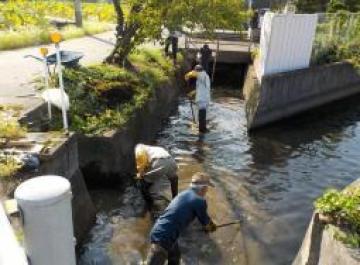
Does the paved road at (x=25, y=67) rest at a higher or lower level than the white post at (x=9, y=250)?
lower

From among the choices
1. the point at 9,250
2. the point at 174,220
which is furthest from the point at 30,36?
the point at 9,250

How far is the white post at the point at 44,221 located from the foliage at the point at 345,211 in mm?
3153

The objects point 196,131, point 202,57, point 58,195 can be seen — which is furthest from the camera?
point 202,57

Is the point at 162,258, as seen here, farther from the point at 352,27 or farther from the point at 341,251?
the point at 352,27

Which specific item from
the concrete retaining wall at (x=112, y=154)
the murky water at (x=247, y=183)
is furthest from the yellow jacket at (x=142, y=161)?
the concrete retaining wall at (x=112, y=154)

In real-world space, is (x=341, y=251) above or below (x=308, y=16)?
below

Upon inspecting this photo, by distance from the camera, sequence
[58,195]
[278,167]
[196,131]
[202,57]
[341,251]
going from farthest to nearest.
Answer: [202,57] < [196,131] < [278,167] < [341,251] < [58,195]

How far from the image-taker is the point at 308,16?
14.9 metres

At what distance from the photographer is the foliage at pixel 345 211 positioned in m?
4.89

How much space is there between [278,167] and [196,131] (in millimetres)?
3002

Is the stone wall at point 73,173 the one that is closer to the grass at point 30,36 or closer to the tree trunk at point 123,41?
the tree trunk at point 123,41

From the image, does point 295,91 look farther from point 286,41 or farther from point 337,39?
point 337,39

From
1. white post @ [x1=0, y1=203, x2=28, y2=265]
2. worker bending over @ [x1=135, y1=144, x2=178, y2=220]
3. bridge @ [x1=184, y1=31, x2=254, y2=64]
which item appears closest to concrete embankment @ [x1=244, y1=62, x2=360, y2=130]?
bridge @ [x1=184, y1=31, x2=254, y2=64]

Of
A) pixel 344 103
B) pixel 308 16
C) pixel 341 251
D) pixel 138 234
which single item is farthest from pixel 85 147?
pixel 344 103
